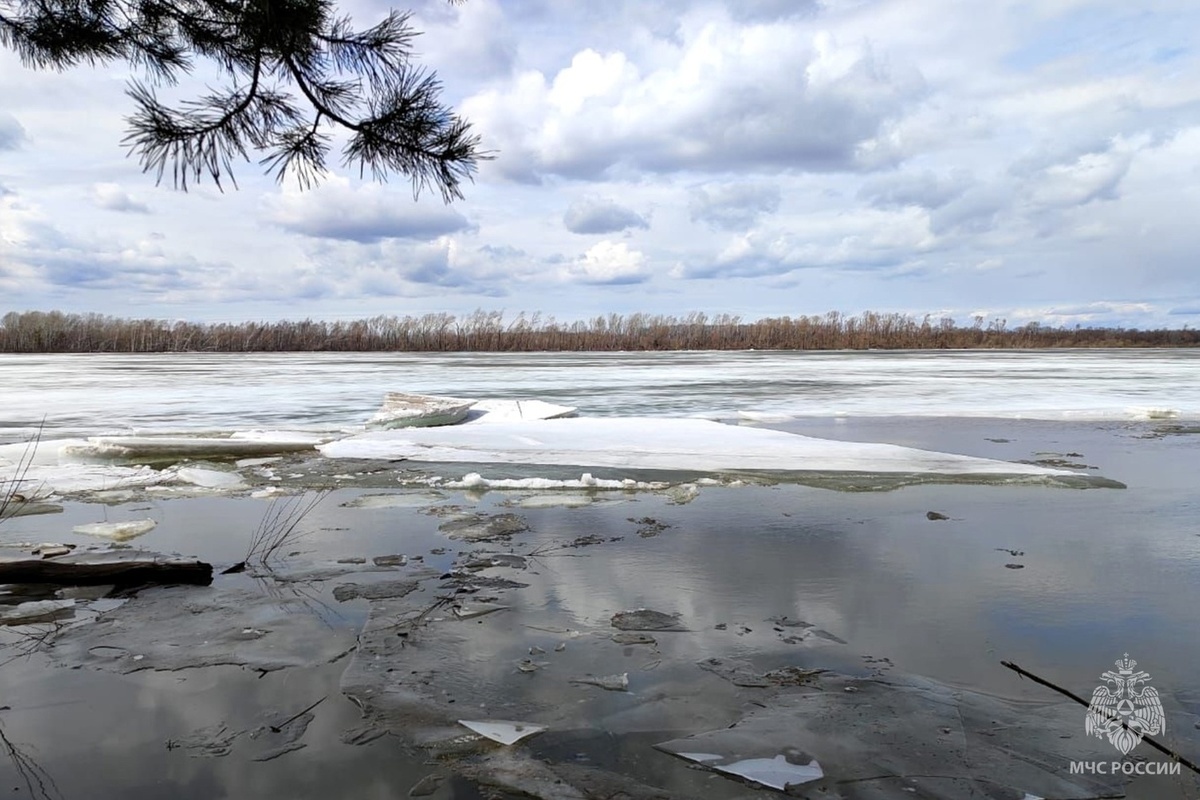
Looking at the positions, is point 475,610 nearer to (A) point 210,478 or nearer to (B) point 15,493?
(B) point 15,493

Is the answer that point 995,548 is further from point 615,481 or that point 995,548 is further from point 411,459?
point 411,459

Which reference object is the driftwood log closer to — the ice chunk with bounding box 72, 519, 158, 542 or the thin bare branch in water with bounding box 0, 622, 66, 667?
the thin bare branch in water with bounding box 0, 622, 66, 667

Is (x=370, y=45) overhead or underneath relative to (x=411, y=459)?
overhead

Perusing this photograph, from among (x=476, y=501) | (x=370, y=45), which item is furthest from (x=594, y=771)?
(x=476, y=501)

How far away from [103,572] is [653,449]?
549 cm

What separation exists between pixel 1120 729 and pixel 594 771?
68.0 inches

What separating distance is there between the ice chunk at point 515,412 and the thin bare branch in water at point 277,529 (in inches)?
187

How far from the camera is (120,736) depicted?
2.67 metres

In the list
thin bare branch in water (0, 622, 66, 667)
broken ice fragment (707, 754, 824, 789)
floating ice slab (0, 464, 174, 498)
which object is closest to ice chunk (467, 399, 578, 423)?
floating ice slab (0, 464, 174, 498)

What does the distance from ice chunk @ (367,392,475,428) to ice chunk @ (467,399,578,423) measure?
32 centimetres

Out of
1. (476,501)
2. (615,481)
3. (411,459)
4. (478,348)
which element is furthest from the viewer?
(478,348)

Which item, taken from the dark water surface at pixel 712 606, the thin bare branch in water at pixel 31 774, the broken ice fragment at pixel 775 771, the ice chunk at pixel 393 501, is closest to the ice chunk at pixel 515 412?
the ice chunk at pixel 393 501

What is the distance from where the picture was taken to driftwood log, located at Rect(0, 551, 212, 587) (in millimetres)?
4191

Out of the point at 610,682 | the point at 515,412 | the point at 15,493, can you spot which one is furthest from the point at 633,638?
the point at 515,412
